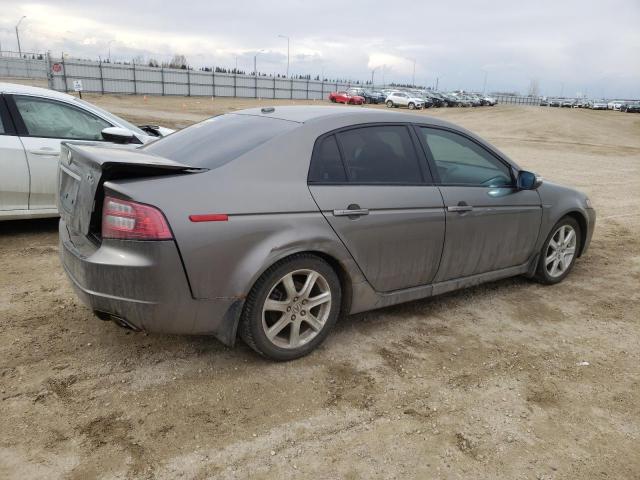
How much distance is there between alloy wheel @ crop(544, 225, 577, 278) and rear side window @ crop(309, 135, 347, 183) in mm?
2534

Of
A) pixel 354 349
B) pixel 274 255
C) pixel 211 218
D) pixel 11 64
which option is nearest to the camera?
pixel 211 218

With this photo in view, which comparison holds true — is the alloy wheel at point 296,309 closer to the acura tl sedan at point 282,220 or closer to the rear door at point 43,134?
the acura tl sedan at point 282,220

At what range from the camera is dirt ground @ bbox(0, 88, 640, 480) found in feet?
8.35

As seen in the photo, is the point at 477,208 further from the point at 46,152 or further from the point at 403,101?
the point at 403,101

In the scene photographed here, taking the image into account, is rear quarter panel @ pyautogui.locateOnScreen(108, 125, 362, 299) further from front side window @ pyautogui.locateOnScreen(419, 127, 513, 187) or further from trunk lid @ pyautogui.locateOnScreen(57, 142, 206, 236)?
front side window @ pyautogui.locateOnScreen(419, 127, 513, 187)

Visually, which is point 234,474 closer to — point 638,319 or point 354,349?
point 354,349

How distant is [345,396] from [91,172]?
6.37 ft

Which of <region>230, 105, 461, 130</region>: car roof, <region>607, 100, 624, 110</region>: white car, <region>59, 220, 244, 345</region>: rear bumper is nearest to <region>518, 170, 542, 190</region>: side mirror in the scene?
<region>230, 105, 461, 130</region>: car roof

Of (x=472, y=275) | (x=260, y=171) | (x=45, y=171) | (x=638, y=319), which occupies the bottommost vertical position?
(x=638, y=319)

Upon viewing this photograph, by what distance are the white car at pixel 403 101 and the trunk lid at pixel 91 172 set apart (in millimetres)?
48489

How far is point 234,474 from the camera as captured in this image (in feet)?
7.97

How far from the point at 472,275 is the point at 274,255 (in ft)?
6.39

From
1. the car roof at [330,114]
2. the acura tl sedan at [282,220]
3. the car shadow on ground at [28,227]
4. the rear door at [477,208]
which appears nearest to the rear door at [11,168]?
the car shadow on ground at [28,227]

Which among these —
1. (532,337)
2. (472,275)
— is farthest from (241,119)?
(532,337)
